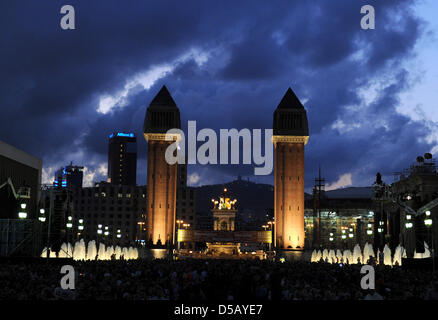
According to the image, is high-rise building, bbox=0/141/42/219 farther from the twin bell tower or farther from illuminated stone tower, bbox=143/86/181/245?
the twin bell tower

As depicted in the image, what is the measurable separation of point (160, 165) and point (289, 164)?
75.4 ft

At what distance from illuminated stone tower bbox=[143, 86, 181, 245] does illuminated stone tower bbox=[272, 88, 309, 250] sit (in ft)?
60.3

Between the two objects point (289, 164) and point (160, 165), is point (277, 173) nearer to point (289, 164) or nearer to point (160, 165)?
point (289, 164)

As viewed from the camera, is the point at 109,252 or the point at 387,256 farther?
the point at 109,252

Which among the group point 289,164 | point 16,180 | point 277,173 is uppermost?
point 289,164

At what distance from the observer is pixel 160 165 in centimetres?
10019

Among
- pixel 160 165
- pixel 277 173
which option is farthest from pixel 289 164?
pixel 160 165

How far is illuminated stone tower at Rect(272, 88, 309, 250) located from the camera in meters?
98.4

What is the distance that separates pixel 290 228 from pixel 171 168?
23591 millimetres

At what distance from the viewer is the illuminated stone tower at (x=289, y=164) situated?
3875 inches

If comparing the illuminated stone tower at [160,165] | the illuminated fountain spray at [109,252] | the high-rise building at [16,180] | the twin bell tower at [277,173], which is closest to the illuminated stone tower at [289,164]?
the twin bell tower at [277,173]

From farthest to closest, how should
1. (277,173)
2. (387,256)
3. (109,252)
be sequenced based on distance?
(277,173)
(109,252)
(387,256)

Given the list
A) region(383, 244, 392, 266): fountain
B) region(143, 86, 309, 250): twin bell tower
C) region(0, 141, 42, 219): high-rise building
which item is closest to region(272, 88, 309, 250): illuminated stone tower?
region(143, 86, 309, 250): twin bell tower
